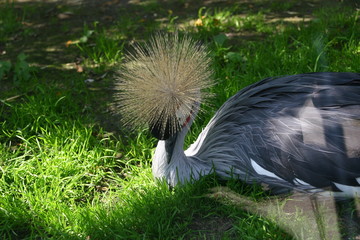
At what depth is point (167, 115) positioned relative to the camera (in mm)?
2051

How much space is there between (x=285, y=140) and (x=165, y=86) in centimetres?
60

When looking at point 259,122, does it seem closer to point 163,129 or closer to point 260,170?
point 260,170

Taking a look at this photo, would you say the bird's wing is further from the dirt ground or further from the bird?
the dirt ground

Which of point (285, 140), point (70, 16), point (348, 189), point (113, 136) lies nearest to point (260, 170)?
point (285, 140)

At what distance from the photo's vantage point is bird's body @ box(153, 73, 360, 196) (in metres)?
→ 2.02

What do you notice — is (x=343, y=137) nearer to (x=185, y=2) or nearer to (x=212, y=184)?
(x=212, y=184)

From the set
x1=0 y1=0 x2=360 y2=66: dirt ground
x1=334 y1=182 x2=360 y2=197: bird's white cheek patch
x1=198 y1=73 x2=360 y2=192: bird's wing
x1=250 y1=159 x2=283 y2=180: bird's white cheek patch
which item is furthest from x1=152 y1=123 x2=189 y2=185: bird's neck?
→ x1=0 y1=0 x2=360 y2=66: dirt ground

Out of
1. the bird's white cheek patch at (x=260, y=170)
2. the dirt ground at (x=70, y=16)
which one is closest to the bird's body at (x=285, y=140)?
the bird's white cheek patch at (x=260, y=170)

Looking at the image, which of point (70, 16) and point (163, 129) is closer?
point (163, 129)

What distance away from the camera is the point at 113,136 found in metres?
2.78

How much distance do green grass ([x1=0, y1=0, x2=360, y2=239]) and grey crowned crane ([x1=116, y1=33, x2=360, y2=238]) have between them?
0.11 metres

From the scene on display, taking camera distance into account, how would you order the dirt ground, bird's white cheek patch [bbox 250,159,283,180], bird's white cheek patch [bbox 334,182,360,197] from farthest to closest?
the dirt ground < bird's white cheek patch [bbox 250,159,283,180] < bird's white cheek patch [bbox 334,182,360,197]

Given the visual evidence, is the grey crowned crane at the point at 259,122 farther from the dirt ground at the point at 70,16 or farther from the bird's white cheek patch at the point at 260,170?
the dirt ground at the point at 70,16

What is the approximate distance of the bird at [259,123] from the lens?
203 cm
